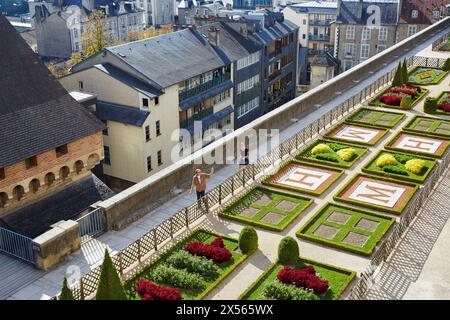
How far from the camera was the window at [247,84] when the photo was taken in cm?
6925

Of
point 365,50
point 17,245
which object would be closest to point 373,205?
point 17,245

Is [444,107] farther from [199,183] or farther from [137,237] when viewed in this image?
[137,237]

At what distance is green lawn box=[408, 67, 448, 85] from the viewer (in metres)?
43.9

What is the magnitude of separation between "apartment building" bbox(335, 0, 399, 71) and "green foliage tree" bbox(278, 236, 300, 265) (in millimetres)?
75896

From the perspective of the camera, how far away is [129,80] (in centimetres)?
5147

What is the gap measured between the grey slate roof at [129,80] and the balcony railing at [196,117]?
6.61 meters

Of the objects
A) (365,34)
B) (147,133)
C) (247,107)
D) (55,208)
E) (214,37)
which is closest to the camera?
(55,208)

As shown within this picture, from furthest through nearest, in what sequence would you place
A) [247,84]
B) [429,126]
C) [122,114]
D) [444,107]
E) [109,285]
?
[247,84], [122,114], [444,107], [429,126], [109,285]

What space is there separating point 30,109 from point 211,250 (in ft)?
55.3

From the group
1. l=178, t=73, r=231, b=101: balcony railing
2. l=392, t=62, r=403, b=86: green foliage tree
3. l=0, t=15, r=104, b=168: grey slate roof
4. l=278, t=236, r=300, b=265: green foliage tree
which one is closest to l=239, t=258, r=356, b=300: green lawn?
l=278, t=236, r=300, b=265: green foliage tree

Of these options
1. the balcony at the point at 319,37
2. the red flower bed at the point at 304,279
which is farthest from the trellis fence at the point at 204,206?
the balcony at the point at 319,37

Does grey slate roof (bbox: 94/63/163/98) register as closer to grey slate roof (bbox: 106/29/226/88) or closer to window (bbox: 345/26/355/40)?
grey slate roof (bbox: 106/29/226/88)

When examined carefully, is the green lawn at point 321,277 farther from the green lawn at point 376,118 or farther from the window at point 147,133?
the window at point 147,133
